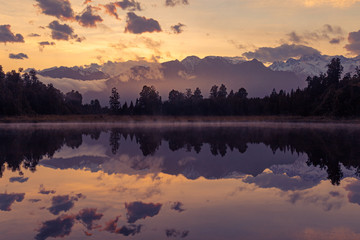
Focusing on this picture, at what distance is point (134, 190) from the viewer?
1894cm

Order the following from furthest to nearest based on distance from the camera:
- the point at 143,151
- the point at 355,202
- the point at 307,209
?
the point at 143,151, the point at 355,202, the point at 307,209

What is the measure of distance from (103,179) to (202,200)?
314 inches

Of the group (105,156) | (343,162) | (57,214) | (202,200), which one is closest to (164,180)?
(202,200)

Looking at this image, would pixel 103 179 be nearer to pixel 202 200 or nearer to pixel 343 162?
pixel 202 200

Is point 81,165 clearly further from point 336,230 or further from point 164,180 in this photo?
point 336,230

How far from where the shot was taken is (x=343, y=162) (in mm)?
28594

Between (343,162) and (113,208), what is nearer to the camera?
(113,208)

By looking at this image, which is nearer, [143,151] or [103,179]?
[103,179]

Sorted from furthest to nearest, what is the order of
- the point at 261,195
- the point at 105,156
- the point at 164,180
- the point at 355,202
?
the point at 105,156 → the point at 164,180 → the point at 261,195 → the point at 355,202

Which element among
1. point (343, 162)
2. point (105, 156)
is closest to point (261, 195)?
point (343, 162)

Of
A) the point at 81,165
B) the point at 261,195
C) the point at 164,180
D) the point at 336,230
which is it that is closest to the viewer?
the point at 336,230

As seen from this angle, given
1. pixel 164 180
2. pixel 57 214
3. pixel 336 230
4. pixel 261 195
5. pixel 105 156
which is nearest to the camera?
pixel 336 230

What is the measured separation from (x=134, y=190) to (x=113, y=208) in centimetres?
363

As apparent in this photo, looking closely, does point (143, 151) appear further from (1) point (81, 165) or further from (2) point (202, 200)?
(2) point (202, 200)
